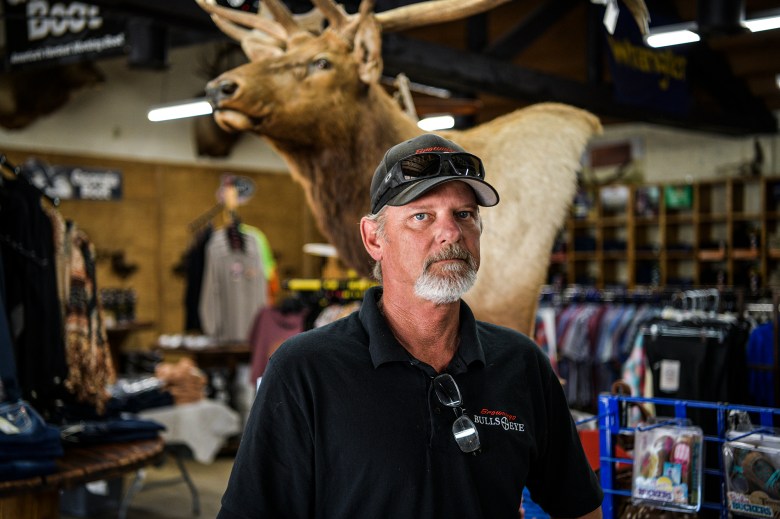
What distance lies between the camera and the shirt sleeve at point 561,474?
1.80 m

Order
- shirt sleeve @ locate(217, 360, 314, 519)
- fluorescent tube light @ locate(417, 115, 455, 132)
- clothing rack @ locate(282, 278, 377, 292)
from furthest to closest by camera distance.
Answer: fluorescent tube light @ locate(417, 115, 455, 132)
clothing rack @ locate(282, 278, 377, 292)
shirt sleeve @ locate(217, 360, 314, 519)

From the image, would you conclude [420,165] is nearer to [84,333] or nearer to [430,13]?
[430,13]

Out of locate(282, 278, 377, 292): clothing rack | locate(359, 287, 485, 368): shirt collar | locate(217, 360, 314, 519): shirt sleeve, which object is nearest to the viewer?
locate(217, 360, 314, 519): shirt sleeve

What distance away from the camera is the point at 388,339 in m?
1.70

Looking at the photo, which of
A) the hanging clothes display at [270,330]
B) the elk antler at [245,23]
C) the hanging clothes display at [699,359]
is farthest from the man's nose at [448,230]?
the hanging clothes display at [270,330]

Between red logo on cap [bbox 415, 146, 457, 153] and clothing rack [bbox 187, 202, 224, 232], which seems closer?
red logo on cap [bbox 415, 146, 457, 153]

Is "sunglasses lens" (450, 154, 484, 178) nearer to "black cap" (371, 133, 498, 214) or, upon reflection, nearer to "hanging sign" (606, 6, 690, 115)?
"black cap" (371, 133, 498, 214)

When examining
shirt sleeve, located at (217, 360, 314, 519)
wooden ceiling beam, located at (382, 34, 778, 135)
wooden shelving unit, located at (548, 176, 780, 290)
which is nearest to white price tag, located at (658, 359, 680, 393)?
shirt sleeve, located at (217, 360, 314, 519)

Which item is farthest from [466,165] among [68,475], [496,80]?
[496,80]

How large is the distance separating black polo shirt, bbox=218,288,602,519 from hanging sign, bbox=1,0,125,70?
4712 mm

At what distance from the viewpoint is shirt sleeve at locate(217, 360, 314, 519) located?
1569mm

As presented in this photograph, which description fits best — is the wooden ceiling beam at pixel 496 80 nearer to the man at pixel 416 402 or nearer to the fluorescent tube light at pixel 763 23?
the fluorescent tube light at pixel 763 23

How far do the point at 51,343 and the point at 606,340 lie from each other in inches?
172

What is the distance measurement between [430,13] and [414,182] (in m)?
1.65
